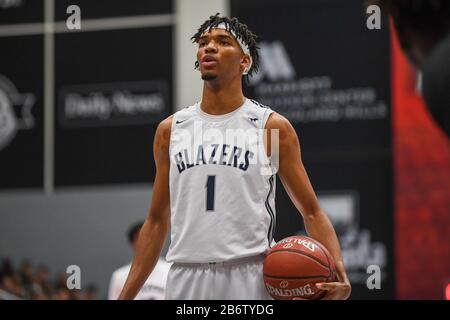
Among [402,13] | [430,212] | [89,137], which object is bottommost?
[430,212]

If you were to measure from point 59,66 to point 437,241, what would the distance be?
5.43 metres

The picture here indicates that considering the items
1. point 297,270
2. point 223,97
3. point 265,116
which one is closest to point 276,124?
point 265,116

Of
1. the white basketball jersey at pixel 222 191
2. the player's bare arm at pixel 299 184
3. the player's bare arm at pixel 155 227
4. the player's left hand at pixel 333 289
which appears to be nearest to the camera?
the player's left hand at pixel 333 289

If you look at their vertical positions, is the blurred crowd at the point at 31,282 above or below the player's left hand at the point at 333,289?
below

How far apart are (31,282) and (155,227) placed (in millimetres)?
8510

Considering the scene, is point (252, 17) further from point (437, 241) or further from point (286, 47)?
point (437, 241)

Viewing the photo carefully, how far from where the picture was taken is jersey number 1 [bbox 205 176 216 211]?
3.57 m

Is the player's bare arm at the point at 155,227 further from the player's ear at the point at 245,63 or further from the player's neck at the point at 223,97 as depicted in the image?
the player's ear at the point at 245,63

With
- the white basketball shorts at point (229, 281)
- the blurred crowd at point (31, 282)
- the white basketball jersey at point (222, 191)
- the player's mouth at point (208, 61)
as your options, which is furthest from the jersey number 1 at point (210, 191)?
the blurred crowd at point (31, 282)

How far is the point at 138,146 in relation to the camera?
11.6 m

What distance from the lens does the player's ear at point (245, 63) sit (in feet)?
12.3

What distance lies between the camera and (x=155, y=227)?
3797 mm

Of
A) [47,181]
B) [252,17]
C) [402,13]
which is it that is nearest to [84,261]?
[47,181]

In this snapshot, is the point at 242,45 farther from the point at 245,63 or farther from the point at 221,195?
the point at 221,195
